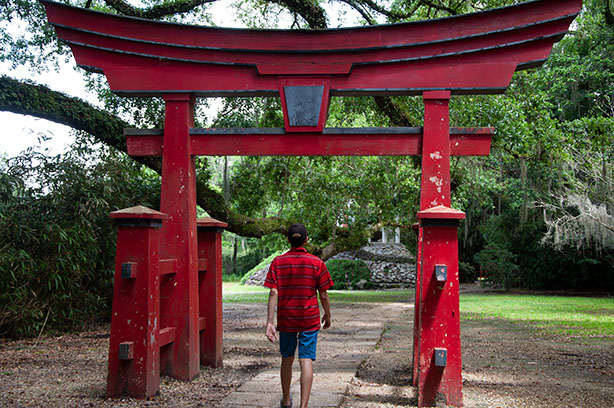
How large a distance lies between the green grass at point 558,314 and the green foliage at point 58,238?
806 centimetres

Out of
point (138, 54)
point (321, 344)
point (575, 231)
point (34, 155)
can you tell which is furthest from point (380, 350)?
point (575, 231)

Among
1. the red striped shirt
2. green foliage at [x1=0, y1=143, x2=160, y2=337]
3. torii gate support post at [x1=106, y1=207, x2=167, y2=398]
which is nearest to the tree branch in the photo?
green foliage at [x1=0, y1=143, x2=160, y2=337]

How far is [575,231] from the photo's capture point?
17.2m

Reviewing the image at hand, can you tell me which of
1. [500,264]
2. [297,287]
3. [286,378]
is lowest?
[286,378]

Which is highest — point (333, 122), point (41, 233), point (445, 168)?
point (333, 122)

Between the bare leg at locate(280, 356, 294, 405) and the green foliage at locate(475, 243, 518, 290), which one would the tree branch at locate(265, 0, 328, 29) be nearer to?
the bare leg at locate(280, 356, 294, 405)

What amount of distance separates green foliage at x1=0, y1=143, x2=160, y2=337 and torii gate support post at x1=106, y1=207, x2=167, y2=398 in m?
3.92

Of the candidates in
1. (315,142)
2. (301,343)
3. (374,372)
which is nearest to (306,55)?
(315,142)

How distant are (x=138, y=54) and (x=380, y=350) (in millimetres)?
4966

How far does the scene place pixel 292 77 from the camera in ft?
18.7

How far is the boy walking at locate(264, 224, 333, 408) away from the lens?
13.4ft

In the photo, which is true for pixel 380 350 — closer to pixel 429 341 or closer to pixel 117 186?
pixel 429 341

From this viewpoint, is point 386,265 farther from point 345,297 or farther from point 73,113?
point 73,113

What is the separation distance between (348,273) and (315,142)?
746 inches
